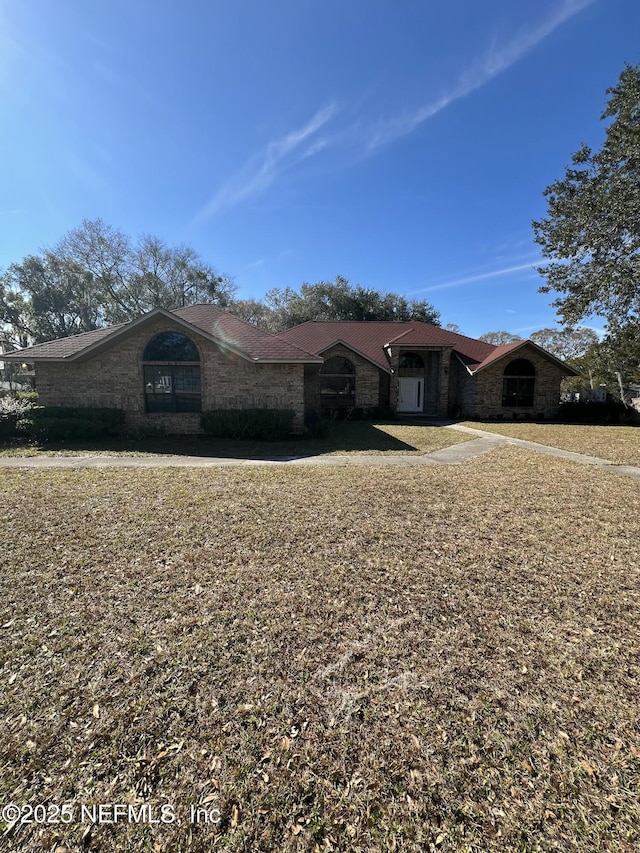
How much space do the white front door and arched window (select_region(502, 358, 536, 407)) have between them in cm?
495

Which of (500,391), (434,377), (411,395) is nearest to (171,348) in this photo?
(411,395)

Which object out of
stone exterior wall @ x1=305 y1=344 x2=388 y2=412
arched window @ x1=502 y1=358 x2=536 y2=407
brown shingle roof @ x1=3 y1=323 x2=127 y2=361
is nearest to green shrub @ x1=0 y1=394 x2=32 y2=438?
brown shingle roof @ x1=3 y1=323 x2=127 y2=361

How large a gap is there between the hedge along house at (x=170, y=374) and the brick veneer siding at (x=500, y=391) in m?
12.8

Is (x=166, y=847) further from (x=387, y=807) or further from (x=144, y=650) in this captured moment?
(x=144, y=650)

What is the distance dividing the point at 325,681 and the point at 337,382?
18317 mm

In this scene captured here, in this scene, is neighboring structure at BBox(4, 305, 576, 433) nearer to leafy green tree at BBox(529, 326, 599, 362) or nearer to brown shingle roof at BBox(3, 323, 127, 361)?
brown shingle roof at BBox(3, 323, 127, 361)

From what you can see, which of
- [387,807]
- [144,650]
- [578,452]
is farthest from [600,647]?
[578,452]

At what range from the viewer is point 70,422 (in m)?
11.4

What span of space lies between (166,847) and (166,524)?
3829 mm

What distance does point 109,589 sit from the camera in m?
3.53

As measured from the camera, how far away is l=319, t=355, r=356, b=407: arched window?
794 inches

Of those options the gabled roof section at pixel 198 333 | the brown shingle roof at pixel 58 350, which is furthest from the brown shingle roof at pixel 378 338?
the brown shingle roof at pixel 58 350

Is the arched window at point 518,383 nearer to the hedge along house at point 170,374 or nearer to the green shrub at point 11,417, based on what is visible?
the hedge along house at point 170,374

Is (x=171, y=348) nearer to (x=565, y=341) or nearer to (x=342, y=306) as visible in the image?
(x=342, y=306)
